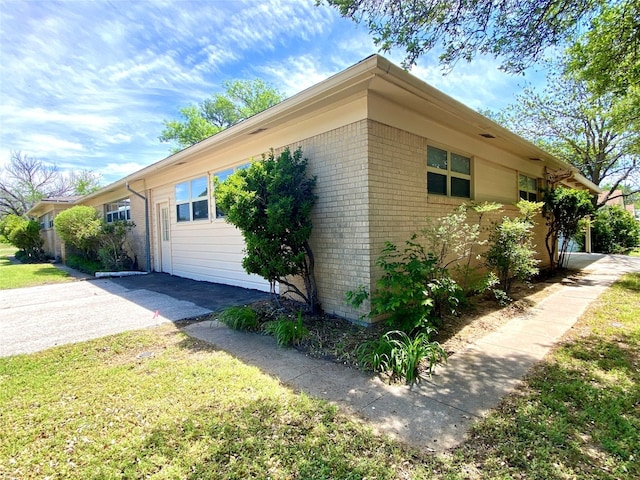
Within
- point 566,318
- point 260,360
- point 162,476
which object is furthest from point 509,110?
point 162,476

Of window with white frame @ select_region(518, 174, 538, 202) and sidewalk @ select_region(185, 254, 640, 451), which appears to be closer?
sidewalk @ select_region(185, 254, 640, 451)

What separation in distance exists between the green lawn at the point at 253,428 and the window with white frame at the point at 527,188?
282 inches

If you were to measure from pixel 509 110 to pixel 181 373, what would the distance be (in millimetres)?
23407

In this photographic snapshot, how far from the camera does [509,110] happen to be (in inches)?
797

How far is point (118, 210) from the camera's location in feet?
49.2

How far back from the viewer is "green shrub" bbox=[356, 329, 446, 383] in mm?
3396

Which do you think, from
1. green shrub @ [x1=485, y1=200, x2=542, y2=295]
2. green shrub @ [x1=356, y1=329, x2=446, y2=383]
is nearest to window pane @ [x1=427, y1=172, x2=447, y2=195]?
green shrub @ [x1=485, y1=200, x2=542, y2=295]

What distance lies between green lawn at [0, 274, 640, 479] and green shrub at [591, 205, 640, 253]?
19186 mm

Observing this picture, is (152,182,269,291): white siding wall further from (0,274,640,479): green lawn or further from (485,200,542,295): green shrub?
(485,200,542,295): green shrub

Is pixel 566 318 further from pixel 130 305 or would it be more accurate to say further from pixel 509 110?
pixel 509 110

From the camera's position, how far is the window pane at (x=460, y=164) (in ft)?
22.7

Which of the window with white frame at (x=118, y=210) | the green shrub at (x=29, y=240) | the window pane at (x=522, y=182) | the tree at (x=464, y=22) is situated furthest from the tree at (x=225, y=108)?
the tree at (x=464, y=22)

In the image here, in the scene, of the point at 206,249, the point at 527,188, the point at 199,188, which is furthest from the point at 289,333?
the point at 527,188

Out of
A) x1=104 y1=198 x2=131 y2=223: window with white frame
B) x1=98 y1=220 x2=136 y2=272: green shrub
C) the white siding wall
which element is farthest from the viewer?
x1=104 y1=198 x2=131 y2=223: window with white frame
